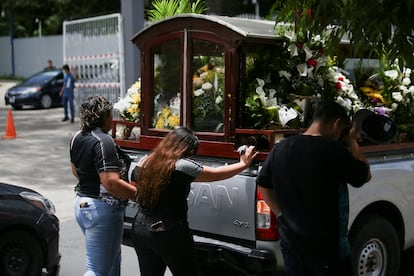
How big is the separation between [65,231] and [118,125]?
1864 mm

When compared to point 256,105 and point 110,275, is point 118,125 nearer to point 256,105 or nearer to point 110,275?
point 256,105

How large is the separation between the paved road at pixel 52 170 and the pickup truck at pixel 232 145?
45.6 inches

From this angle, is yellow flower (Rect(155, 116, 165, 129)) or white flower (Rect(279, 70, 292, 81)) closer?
white flower (Rect(279, 70, 292, 81))

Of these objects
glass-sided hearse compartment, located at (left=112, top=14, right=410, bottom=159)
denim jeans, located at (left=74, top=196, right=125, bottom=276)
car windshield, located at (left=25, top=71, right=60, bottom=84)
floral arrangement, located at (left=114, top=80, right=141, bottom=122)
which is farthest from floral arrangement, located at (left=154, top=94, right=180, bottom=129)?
car windshield, located at (left=25, top=71, right=60, bottom=84)

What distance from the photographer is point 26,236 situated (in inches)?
203

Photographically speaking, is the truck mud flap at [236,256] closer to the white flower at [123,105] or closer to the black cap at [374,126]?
the black cap at [374,126]

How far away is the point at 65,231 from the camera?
24.5 feet

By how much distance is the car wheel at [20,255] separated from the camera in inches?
199

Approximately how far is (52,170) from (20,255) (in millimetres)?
6048

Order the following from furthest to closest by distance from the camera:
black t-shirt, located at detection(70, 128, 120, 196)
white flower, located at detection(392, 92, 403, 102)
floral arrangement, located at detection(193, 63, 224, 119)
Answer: white flower, located at detection(392, 92, 403, 102) < floral arrangement, located at detection(193, 63, 224, 119) < black t-shirt, located at detection(70, 128, 120, 196)

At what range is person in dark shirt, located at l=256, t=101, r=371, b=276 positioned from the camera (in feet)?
11.3

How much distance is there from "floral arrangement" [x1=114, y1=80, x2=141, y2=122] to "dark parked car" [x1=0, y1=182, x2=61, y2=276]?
51.9 inches

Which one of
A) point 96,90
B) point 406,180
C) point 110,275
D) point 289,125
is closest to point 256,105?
point 289,125

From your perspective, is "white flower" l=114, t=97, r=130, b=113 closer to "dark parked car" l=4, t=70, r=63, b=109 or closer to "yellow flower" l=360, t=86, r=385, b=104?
"yellow flower" l=360, t=86, r=385, b=104
